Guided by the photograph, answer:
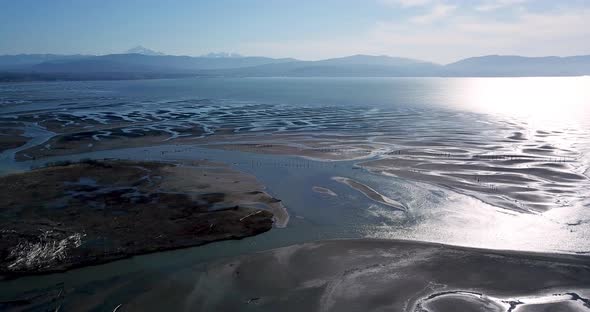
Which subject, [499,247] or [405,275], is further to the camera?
[499,247]

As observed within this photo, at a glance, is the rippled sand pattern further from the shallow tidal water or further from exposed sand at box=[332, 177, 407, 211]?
exposed sand at box=[332, 177, 407, 211]

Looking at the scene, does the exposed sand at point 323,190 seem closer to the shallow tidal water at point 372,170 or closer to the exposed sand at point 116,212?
the shallow tidal water at point 372,170

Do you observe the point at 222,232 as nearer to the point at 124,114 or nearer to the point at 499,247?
the point at 499,247

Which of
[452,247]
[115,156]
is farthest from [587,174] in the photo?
[115,156]

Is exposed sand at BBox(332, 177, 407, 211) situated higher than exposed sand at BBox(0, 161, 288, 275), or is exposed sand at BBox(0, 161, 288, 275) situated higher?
exposed sand at BBox(332, 177, 407, 211)

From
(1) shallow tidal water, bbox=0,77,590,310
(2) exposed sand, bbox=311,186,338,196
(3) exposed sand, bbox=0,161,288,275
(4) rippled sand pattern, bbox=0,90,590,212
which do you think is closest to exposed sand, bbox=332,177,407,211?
(1) shallow tidal water, bbox=0,77,590,310

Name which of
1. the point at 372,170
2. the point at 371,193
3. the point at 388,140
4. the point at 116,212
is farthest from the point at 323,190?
the point at 388,140

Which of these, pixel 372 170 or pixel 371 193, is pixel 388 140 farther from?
pixel 371 193

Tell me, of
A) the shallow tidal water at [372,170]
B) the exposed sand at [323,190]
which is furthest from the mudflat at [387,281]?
the exposed sand at [323,190]
